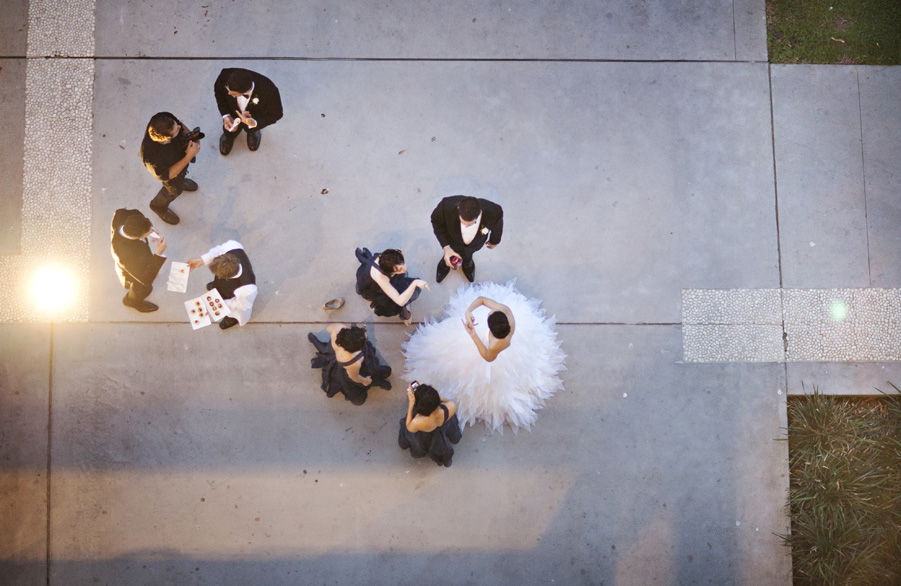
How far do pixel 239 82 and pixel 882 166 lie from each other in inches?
240

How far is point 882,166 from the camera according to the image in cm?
580

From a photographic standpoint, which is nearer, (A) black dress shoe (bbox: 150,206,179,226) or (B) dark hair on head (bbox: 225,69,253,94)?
(B) dark hair on head (bbox: 225,69,253,94)

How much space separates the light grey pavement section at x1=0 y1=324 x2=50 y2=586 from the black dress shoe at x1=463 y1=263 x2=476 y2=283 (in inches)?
156

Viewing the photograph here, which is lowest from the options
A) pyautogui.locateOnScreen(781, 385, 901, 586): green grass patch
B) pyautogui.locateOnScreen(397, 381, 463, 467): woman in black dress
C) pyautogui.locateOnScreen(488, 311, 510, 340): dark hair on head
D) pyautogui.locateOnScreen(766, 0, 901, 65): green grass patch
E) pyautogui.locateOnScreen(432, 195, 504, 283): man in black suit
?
pyautogui.locateOnScreen(781, 385, 901, 586): green grass patch

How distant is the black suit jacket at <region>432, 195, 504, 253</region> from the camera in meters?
4.64

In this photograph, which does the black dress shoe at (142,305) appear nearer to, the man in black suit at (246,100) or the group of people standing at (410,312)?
the group of people standing at (410,312)

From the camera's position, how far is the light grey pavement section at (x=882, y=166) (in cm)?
572

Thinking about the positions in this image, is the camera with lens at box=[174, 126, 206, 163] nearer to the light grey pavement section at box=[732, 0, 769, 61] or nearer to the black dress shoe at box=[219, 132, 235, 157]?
the black dress shoe at box=[219, 132, 235, 157]

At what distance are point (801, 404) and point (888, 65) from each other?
352cm

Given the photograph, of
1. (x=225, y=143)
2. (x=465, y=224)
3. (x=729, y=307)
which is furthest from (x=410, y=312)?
(x=729, y=307)

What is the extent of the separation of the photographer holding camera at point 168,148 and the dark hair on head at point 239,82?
18.6 inches

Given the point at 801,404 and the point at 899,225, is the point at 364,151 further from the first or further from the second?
the point at 899,225

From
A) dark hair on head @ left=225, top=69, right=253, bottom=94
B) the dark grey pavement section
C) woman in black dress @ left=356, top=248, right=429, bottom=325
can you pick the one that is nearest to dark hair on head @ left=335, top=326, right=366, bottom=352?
woman in black dress @ left=356, top=248, right=429, bottom=325

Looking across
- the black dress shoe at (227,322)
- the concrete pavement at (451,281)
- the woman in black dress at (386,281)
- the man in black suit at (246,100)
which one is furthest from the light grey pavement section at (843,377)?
the man in black suit at (246,100)
